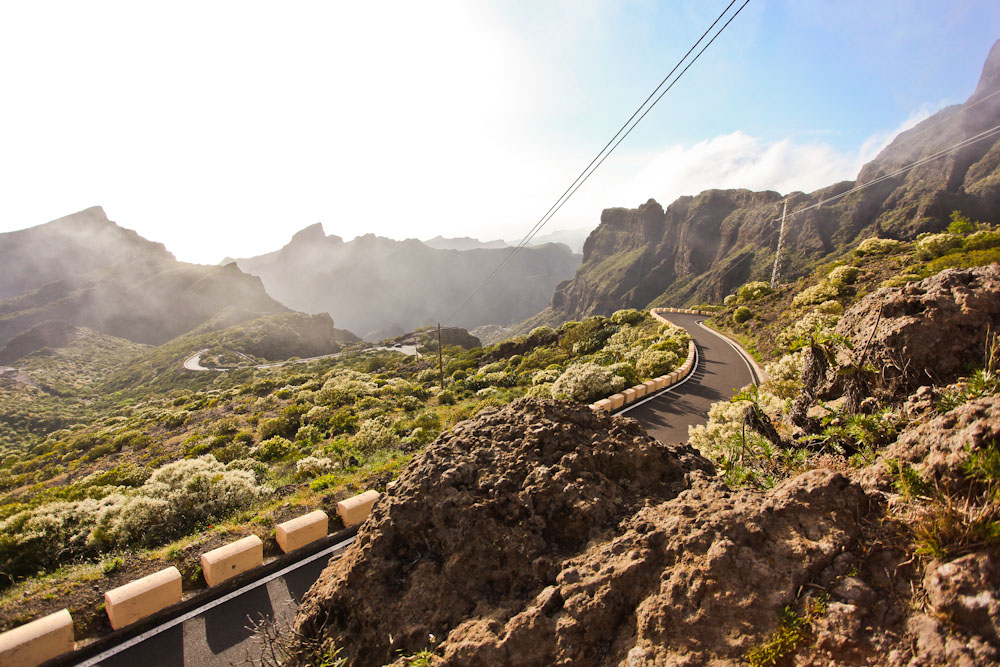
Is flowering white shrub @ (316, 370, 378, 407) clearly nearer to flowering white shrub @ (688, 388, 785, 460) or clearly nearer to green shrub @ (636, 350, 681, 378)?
green shrub @ (636, 350, 681, 378)

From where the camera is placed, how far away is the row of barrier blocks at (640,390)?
13.6 meters

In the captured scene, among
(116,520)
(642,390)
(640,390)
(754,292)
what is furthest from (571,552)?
(754,292)

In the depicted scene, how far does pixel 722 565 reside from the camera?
8.54 ft

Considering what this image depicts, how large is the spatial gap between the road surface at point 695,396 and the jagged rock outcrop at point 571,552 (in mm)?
4895

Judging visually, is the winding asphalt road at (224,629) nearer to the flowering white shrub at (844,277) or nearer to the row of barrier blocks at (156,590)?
the row of barrier blocks at (156,590)

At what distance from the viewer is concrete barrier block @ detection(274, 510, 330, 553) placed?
685 cm

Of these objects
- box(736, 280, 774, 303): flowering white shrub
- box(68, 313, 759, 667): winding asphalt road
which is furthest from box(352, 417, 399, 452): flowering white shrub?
box(736, 280, 774, 303): flowering white shrub

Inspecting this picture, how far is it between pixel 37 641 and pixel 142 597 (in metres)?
0.93

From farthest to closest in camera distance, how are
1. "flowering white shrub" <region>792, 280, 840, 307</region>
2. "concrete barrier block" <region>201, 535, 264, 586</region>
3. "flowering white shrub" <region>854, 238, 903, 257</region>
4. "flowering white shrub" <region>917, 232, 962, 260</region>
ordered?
"flowering white shrub" <region>854, 238, 903, 257</region> < "flowering white shrub" <region>792, 280, 840, 307</region> < "flowering white shrub" <region>917, 232, 962, 260</region> < "concrete barrier block" <region>201, 535, 264, 586</region>

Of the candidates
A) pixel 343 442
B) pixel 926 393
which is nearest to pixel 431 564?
pixel 926 393

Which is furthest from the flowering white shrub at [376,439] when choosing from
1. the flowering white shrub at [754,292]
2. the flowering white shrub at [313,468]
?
the flowering white shrub at [754,292]

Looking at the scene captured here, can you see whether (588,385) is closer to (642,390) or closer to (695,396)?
(642,390)

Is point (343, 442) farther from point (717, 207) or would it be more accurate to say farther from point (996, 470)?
point (717, 207)

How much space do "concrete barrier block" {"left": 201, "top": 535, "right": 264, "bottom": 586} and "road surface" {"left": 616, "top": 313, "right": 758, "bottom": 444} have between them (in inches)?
331
